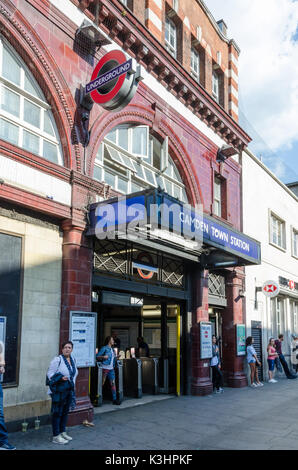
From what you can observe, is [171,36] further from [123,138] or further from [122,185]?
[122,185]

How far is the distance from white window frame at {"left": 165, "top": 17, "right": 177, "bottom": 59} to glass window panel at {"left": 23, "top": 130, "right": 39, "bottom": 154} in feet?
23.7

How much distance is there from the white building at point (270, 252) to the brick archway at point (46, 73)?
9.52 meters

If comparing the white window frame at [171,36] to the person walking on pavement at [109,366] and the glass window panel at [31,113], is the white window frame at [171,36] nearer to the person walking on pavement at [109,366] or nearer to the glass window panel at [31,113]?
the glass window panel at [31,113]

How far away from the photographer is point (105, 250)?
10.4 metres

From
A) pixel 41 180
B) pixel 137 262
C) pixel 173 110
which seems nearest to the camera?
pixel 41 180

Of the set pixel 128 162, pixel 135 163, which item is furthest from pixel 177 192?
→ pixel 128 162

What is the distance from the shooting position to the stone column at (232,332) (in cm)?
1544

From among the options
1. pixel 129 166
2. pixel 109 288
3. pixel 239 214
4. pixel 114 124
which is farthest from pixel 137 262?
pixel 239 214

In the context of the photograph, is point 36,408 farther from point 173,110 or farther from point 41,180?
point 173,110

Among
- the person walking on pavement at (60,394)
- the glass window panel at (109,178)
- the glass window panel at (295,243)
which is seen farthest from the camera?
the glass window panel at (295,243)

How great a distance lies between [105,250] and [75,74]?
3.91 metres

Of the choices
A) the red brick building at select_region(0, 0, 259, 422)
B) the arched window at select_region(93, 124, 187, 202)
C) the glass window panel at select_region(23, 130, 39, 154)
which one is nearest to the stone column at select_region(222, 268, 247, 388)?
the red brick building at select_region(0, 0, 259, 422)

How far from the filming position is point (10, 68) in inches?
345

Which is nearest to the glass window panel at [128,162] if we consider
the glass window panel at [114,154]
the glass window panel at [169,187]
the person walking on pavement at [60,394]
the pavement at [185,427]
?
the glass window panel at [114,154]
